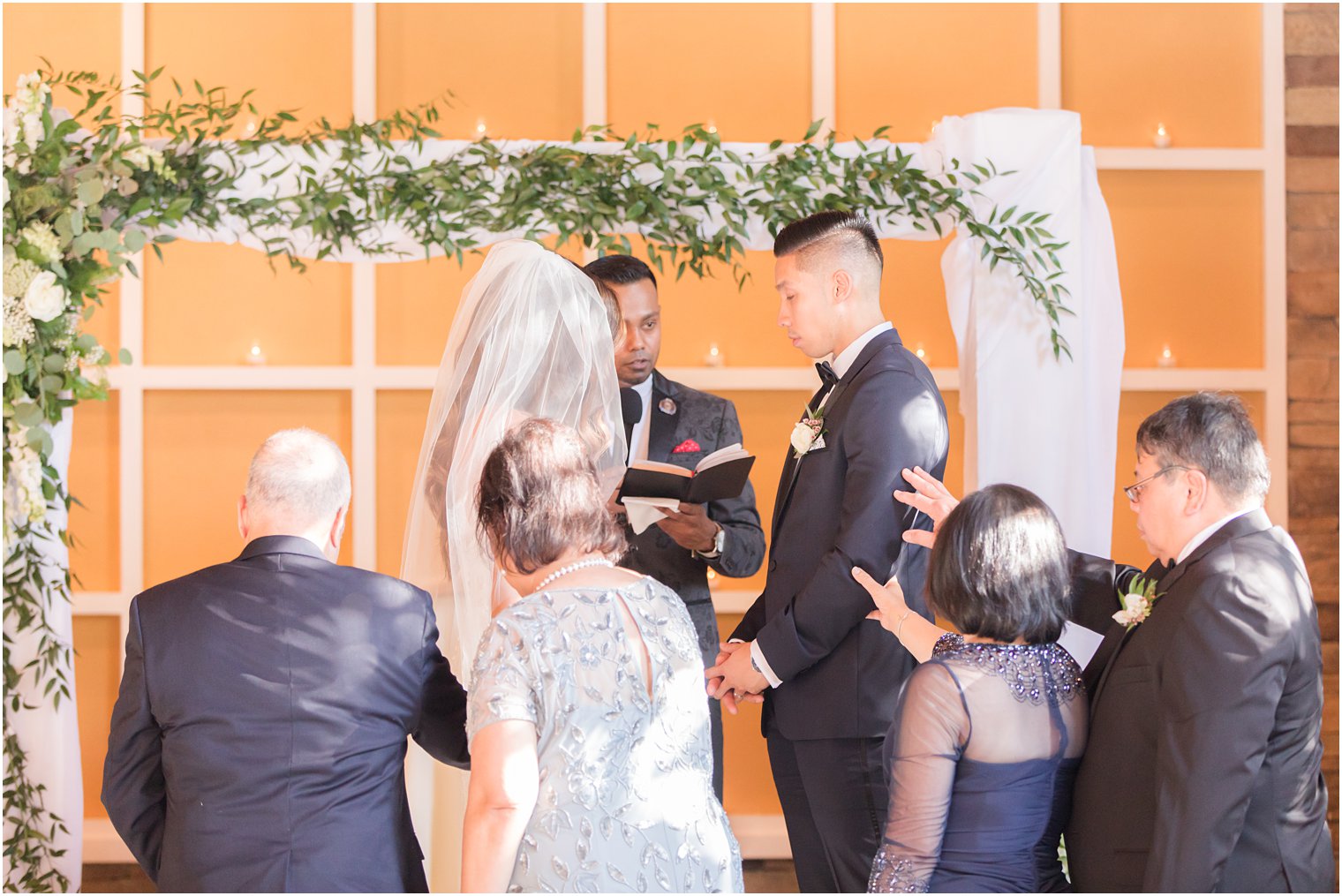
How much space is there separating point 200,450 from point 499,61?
2089 mm

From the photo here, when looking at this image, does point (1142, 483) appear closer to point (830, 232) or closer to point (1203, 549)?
point (1203, 549)

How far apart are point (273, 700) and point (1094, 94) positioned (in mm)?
4338

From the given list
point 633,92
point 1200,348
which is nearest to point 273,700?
point 633,92

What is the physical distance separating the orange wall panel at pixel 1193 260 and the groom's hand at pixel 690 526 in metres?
2.55

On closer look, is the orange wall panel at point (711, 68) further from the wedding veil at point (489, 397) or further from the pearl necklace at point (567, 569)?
the pearl necklace at point (567, 569)

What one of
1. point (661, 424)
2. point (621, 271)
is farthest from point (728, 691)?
point (621, 271)

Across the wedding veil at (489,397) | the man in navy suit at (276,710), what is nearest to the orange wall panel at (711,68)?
the wedding veil at (489,397)

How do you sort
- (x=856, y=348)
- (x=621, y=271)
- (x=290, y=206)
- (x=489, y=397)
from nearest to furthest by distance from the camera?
1. (x=489, y=397)
2. (x=856, y=348)
3. (x=290, y=206)
4. (x=621, y=271)

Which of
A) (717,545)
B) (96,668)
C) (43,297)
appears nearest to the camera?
(43,297)

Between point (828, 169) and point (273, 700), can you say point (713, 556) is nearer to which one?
point (828, 169)

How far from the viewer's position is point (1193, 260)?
501 cm

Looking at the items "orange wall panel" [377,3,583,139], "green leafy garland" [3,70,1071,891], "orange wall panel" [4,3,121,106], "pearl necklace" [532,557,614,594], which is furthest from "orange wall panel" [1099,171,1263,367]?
"orange wall panel" [4,3,121,106]

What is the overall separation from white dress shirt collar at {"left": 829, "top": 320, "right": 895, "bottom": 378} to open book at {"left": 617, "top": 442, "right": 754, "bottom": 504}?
329 mm

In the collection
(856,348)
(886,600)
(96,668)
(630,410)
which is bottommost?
(96,668)
